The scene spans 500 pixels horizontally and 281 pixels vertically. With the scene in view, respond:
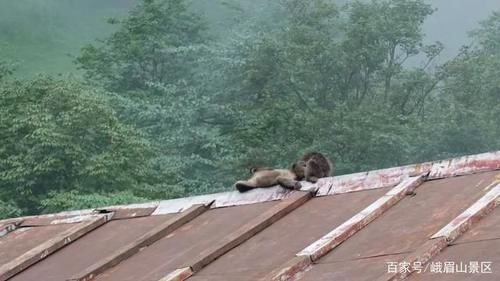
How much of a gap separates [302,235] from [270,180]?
3.43 ft

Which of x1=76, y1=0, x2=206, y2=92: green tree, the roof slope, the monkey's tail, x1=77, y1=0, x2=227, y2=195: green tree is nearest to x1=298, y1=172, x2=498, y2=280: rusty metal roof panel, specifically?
the roof slope

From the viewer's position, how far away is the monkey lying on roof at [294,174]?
5133 millimetres

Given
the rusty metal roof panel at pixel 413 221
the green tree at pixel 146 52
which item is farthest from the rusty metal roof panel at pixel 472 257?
the green tree at pixel 146 52

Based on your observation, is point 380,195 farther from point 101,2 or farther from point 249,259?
point 101,2

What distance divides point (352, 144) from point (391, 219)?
14.0 metres

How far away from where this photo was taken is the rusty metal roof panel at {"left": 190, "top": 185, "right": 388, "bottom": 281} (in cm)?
399

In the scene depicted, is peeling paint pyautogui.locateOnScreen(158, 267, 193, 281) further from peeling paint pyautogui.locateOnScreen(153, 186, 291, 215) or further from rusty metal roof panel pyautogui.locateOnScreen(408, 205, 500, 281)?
rusty metal roof panel pyautogui.locateOnScreen(408, 205, 500, 281)

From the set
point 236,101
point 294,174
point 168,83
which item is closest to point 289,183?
point 294,174

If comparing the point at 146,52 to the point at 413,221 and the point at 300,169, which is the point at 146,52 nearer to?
the point at 300,169

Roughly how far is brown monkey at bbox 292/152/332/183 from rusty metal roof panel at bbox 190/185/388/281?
1.62 ft

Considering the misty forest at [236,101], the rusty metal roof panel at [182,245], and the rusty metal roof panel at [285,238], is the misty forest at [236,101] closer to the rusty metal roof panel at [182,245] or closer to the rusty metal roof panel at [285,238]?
the rusty metal roof panel at [182,245]

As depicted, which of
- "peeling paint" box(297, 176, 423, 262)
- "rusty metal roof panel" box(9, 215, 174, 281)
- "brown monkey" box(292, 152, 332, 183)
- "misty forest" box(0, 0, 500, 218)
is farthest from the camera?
"misty forest" box(0, 0, 500, 218)

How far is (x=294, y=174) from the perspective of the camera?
5258 mm

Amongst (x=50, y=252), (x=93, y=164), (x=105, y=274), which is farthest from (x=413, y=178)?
(x=93, y=164)
